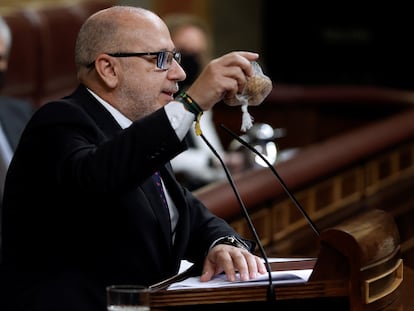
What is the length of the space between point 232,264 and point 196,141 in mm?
3615

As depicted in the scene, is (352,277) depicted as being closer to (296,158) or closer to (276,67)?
(296,158)

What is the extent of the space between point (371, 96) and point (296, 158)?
2.89 m

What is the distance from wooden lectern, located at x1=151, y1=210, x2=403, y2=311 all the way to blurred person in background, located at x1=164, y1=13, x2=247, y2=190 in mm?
3120

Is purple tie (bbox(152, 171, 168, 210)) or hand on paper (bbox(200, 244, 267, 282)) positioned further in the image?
purple tie (bbox(152, 171, 168, 210))

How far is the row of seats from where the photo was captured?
5.76 m

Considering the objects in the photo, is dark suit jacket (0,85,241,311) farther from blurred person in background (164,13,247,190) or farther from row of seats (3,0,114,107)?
row of seats (3,0,114,107)

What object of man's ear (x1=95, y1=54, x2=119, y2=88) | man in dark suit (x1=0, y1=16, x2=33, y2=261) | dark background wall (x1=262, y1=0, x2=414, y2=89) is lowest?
dark background wall (x1=262, y1=0, x2=414, y2=89)

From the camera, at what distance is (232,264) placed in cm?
218

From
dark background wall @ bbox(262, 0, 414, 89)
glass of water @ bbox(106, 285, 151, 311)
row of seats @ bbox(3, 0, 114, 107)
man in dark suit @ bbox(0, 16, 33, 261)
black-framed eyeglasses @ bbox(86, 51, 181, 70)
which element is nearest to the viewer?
glass of water @ bbox(106, 285, 151, 311)

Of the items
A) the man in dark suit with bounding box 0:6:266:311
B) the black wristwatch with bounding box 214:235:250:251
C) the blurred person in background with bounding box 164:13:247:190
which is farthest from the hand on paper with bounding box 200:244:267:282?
the blurred person in background with bounding box 164:13:247:190

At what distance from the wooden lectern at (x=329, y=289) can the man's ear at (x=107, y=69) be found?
19.3 inches

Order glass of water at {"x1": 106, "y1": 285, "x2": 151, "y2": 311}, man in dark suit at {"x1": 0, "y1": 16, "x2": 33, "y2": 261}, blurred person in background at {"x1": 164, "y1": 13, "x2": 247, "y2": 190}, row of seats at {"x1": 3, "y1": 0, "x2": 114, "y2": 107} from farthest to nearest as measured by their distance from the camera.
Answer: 1. row of seats at {"x1": 3, "y1": 0, "x2": 114, "y2": 107}
2. blurred person in background at {"x1": 164, "y1": 13, "x2": 247, "y2": 190}
3. man in dark suit at {"x1": 0, "y1": 16, "x2": 33, "y2": 261}
4. glass of water at {"x1": 106, "y1": 285, "x2": 151, "y2": 311}

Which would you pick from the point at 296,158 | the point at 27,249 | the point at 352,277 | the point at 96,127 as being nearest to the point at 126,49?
the point at 96,127

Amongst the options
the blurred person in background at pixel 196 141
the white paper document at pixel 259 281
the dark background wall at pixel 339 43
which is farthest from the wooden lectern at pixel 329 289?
the dark background wall at pixel 339 43
